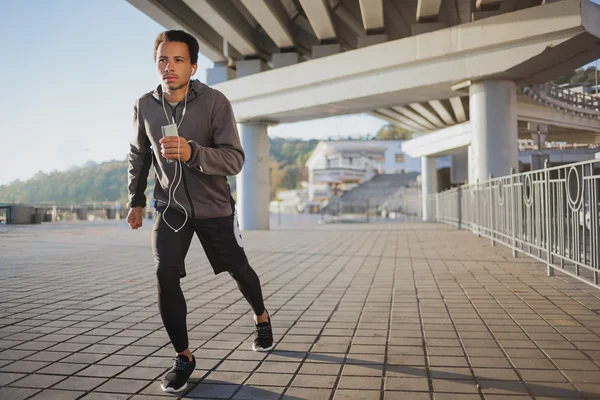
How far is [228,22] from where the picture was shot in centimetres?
1752

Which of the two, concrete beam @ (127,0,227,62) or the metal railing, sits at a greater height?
concrete beam @ (127,0,227,62)

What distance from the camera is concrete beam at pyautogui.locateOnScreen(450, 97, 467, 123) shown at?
26.3m

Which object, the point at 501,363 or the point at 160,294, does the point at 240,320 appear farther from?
the point at 501,363

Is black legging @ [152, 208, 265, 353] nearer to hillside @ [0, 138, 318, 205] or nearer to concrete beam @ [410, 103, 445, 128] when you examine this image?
hillside @ [0, 138, 318, 205]

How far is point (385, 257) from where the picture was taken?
10.6 m

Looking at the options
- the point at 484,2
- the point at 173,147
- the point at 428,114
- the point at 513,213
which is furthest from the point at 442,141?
the point at 173,147

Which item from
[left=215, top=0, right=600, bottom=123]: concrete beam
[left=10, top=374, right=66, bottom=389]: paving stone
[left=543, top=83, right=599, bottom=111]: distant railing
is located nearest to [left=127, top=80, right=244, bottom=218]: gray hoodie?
[left=10, top=374, right=66, bottom=389]: paving stone

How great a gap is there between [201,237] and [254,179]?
64.9 feet

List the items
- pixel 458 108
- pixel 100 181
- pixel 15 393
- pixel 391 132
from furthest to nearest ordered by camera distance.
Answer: pixel 391 132
pixel 100 181
pixel 458 108
pixel 15 393

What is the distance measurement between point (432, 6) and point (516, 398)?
47.9 feet

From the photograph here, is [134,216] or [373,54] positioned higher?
[373,54]

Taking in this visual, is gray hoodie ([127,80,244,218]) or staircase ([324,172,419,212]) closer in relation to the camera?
gray hoodie ([127,80,244,218])

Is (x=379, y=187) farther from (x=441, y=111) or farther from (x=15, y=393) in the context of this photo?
(x=15, y=393)

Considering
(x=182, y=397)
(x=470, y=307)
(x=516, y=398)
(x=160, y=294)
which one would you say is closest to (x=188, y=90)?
(x=160, y=294)
